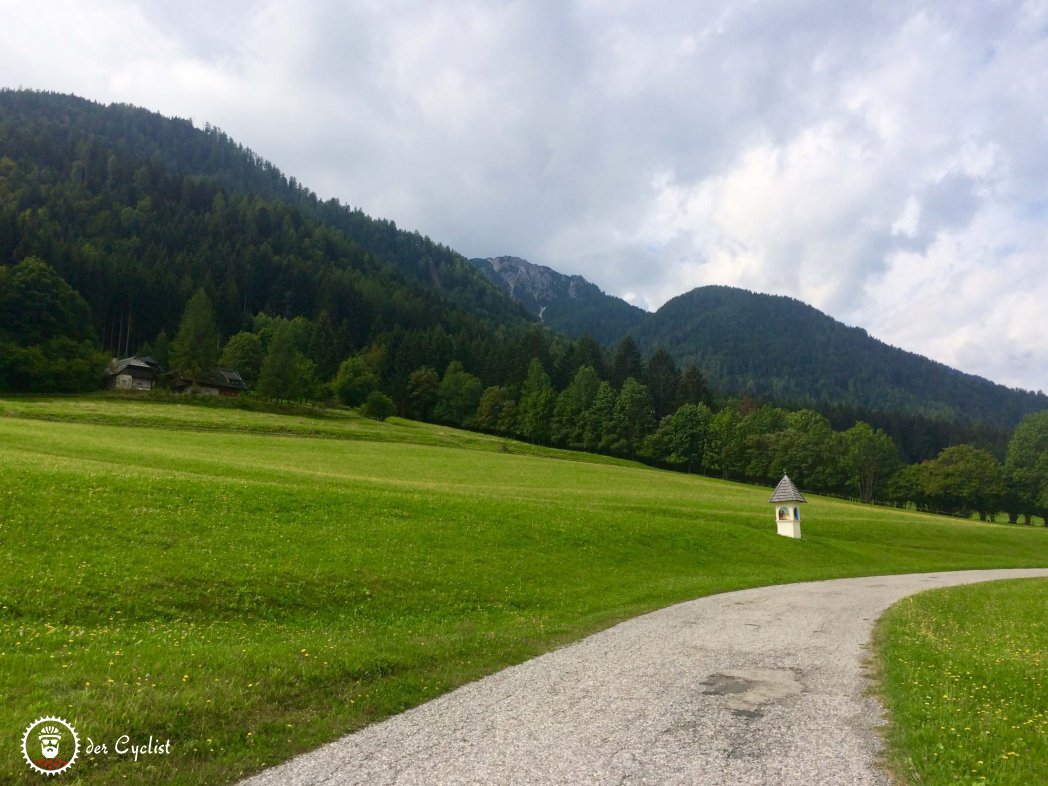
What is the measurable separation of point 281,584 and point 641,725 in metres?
12.1

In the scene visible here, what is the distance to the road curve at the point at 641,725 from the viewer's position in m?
8.27

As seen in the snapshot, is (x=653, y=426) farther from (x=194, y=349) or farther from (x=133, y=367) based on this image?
(x=133, y=367)

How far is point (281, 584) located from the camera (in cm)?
1823

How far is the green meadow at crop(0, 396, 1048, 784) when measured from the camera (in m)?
9.49

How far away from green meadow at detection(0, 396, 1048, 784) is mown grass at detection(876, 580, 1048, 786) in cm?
774

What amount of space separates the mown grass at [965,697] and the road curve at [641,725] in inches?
23.4

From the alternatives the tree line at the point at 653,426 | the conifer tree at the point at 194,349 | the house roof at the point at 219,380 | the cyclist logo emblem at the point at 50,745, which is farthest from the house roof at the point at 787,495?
the house roof at the point at 219,380

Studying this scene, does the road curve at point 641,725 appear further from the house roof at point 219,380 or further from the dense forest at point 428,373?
the house roof at point 219,380

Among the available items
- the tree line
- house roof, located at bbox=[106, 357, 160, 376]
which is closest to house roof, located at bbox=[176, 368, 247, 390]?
the tree line

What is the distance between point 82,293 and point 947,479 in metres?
173

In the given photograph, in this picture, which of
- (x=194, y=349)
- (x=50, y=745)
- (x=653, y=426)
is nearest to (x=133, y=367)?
(x=194, y=349)

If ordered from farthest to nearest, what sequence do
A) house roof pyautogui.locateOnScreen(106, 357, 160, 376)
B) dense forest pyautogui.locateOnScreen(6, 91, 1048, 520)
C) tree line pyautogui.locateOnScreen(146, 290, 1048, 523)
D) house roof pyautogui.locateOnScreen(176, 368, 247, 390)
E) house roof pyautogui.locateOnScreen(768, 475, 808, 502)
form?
tree line pyautogui.locateOnScreen(146, 290, 1048, 523), house roof pyautogui.locateOnScreen(176, 368, 247, 390), dense forest pyautogui.locateOnScreen(6, 91, 1048, 520), house roof pyautogui.locateOnScreen(106, 357, 160, 376), house roof pyautogui.locateOnScreen(768, 475, 808, 502)

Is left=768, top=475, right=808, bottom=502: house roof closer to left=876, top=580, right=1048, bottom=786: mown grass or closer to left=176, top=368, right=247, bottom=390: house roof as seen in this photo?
left=876, top=580, right=1048, bottom=786: mown grass

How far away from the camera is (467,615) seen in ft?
62.6
